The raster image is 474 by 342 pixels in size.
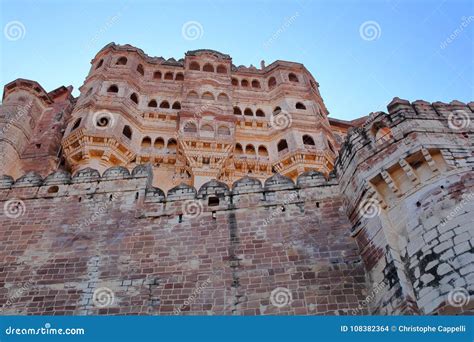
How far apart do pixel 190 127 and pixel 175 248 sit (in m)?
14.7

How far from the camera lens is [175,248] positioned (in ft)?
30.1

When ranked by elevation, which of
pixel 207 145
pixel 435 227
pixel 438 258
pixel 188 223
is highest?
pixel 207 145

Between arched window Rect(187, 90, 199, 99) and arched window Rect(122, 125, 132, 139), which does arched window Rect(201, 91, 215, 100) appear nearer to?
arched window Rect(187, 90, 199, 99)

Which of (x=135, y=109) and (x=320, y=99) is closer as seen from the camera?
(x=135, y=109)

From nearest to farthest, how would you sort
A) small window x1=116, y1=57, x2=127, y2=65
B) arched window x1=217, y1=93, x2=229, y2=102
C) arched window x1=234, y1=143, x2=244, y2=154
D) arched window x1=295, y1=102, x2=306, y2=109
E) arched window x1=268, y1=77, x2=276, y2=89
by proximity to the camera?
arched window x1=234, y1=143, x2=244, y2=154, arched window x1=217, y1=93, x2=229, y2=102, arched window x1=295, y1=102, x2=306, y2=109, small window x1=116, y1=57, x2=127, y2=65, arched window x1=268, y1=77, x2=276, y2=89

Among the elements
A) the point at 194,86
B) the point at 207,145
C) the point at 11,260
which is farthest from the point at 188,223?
the point at 194,86

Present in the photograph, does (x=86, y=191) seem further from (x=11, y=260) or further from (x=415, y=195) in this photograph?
(x=415, y=195)

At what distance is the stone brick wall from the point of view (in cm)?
816

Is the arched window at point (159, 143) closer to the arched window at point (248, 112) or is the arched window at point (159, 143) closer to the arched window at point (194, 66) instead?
the arched window at point (248, 112)

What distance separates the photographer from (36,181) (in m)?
11.0

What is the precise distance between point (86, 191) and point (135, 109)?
14793mm

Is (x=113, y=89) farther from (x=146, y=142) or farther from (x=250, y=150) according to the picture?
(x=250, y=150)

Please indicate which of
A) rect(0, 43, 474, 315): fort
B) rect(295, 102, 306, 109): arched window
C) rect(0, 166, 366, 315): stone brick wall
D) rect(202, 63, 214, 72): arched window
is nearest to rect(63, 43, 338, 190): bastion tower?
rect(202, 63, 214, 72): arched window

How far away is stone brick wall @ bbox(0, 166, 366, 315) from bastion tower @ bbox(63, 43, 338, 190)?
1011cm
